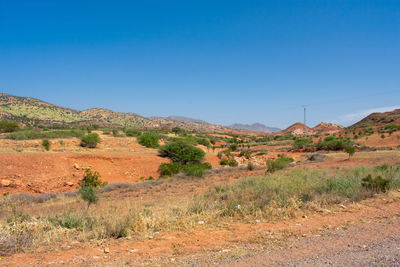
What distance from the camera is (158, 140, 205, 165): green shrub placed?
85.6 feet

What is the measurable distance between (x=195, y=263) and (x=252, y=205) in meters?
3.45

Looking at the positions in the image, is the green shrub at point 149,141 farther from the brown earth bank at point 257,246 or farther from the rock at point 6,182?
the brown earth bank at point 257,246

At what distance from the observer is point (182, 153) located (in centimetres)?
2652

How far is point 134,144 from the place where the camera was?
3541 cm

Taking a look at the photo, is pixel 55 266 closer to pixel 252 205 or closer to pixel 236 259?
pixel 236 259

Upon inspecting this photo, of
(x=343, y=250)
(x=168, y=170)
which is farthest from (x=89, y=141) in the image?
(x=343, y=250)

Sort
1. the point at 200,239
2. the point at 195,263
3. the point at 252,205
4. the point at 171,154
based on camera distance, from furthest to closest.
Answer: the point at 171,154 < the point at 252,205 < the point at 200,239 < the point at 195,263

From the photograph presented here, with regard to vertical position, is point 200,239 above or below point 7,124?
below

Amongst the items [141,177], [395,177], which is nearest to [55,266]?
[395,177]

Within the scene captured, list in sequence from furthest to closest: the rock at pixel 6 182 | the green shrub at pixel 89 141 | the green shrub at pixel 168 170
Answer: the green shrub at pixel 89 141 < the green shrub at pixel 168 170 < the rock at pixel 6 182

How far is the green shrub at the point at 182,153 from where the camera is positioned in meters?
26.1

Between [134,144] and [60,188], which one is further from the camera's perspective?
[134,144]

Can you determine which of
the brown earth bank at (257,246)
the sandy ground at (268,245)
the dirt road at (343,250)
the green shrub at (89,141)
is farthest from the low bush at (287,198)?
the green shrub at (89,141)

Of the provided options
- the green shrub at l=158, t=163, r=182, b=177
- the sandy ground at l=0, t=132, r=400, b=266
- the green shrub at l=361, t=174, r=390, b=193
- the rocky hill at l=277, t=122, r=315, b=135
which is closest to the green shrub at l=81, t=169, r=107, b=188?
the green shrub at l=158, t=163, r=182, b=177
